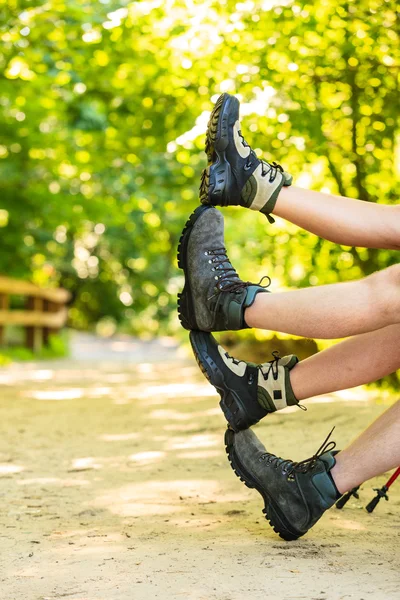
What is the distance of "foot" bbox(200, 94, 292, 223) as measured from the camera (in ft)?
7.96

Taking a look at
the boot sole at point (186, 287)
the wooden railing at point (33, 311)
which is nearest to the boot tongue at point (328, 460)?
the boot sole at point (186, 287)

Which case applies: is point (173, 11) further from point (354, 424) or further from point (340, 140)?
point (354, 424)

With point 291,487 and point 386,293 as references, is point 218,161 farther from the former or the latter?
point 291,487

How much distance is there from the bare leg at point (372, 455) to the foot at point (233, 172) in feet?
2.31

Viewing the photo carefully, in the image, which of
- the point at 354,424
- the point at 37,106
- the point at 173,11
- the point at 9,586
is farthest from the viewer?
the point at 37,106

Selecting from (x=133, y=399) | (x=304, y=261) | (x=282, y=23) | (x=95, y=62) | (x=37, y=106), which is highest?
(x=282, y=23)

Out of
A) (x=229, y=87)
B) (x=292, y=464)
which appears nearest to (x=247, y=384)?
(x=292, y=464)

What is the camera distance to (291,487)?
2219 millimetres

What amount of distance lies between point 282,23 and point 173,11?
93 centimetres

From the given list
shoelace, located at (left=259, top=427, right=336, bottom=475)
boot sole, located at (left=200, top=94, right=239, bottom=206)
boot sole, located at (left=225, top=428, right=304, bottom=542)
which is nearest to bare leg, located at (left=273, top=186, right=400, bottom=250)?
boot sole, located at (left=200, top=94, right=239, bottom=206)

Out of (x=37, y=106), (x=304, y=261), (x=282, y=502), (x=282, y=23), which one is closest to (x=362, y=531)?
(x=282, y=502)

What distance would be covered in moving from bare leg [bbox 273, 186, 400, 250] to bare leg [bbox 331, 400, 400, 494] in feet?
1.52

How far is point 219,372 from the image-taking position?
7.96 feet

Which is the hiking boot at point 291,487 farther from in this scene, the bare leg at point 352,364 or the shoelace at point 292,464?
the bare leg at point 352,364
